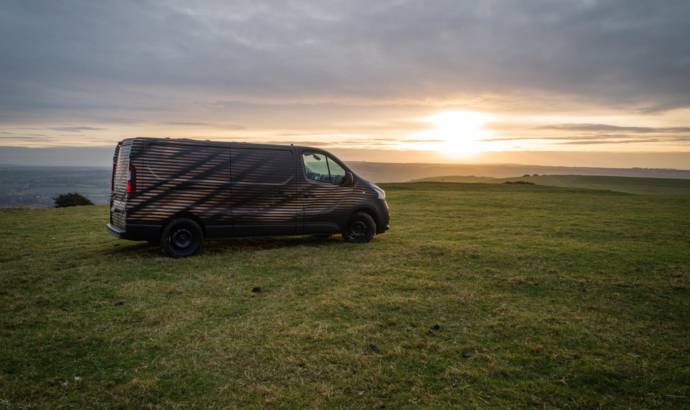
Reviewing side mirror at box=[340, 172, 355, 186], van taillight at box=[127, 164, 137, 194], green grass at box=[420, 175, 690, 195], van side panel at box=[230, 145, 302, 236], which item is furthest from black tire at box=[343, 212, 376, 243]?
green grass at box=[420, 175, 690, 195]

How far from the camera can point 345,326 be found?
5211 mm

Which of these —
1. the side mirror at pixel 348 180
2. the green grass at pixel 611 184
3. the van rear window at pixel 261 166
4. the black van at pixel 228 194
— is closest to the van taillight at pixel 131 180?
the black van at pixel 228 194

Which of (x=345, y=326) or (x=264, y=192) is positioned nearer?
(x=345, y=326)

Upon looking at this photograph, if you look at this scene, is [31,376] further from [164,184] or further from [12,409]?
[164,184]

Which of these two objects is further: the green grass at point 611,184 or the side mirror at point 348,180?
the green grass at point 611,184

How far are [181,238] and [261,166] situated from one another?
7.38ft

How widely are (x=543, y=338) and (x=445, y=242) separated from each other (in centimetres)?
616

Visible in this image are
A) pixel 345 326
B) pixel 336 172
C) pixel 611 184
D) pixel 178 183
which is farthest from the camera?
pixel 611 184

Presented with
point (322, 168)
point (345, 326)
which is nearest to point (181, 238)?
point (322, 168)

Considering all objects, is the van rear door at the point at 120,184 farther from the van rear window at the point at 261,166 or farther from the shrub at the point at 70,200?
the shrub at the point at 70,200

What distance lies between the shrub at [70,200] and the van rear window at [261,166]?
2145 cm

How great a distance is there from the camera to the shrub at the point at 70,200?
2617 cm

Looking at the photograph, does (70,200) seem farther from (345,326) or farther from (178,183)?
(345,326)

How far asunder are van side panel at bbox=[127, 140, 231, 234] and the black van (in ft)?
0.06
